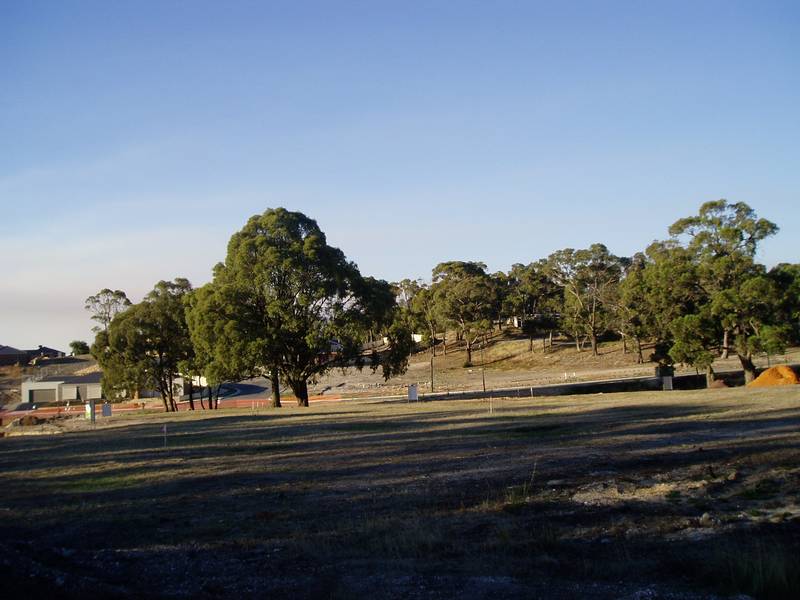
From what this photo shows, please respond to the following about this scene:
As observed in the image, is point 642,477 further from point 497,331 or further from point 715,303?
point 497,331

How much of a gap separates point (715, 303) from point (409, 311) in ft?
187

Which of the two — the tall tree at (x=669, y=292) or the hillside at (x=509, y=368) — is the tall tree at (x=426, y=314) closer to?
the hillside at (x=509, y=368)

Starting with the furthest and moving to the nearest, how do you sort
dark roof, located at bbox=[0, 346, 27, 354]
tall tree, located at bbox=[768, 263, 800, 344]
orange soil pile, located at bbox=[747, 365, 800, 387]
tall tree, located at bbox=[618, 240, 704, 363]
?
dark roof, located at bbox=[0, 346, 27, 354]
tall tree, located at bbox=[618, 240, 704, 363]
tall tree, located at bbox=[768, 263, 800, 344]
orange soil pile, located at bbox=[747, 365, 800, 387]

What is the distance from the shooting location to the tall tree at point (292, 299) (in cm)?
4066

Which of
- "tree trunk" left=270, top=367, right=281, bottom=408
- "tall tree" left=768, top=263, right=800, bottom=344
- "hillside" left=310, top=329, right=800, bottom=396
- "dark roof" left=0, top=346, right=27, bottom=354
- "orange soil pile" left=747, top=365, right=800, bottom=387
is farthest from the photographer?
"dark roof" left=0, top=346, right=27, bottom=354

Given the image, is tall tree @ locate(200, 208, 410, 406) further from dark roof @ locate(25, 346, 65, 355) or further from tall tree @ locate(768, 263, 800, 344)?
dark roof @ locate(25, 346, 65, 355)

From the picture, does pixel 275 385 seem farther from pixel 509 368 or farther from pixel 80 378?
pixel 80 378

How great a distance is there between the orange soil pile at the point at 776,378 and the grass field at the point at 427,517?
67.6ft

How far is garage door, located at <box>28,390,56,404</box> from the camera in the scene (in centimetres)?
7931

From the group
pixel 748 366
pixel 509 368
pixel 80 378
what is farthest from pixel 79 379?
pixel 748 366

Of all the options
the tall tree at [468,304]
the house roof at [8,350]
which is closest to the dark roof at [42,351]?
the house roof at [8,350]

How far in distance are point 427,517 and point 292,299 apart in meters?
31.8

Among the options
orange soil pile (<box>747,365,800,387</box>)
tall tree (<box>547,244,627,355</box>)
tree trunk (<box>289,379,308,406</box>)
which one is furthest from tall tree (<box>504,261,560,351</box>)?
tree trunk (<box>289,379,308,406</box>)

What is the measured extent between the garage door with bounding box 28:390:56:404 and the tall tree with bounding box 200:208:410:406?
45663mm
